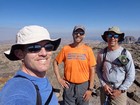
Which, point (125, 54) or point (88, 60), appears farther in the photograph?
point (88, 60)

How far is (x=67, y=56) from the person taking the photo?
245 inches

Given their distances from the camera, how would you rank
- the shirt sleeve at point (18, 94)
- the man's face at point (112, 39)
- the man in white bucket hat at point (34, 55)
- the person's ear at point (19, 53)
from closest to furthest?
the shirt sleeve at point (18, 94)
the man in white bucket hat at point (34, 55)
the person's ear at point (19, 53)
the man's face at point (112, 39)

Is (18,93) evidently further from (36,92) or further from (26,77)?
(26,77)

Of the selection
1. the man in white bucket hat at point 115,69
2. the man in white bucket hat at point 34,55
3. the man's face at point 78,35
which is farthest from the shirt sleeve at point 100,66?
the man in white bucket hat at point 34,55

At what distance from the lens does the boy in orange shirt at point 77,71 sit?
615cm

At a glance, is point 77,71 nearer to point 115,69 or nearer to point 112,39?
point 115,69

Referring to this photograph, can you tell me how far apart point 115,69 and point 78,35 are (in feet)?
4.83

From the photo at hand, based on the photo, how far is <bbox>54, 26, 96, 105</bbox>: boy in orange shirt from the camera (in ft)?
20.2

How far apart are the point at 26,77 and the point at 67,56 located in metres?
3.94

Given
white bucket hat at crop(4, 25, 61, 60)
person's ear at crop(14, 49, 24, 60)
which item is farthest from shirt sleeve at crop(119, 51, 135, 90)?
person's ear at crop(14, 49, 24, 60)

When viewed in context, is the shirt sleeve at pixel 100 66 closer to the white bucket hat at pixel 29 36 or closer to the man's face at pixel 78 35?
the man's face at pixel 78 35

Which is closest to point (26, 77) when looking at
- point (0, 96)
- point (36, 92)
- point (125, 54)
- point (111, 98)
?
point (36, 92)

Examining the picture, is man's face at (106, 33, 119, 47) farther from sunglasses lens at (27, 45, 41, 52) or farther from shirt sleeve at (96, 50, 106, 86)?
sunglasses lens at (27, 45, 41, 52)

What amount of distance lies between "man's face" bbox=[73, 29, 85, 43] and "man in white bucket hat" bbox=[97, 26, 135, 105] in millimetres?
744
